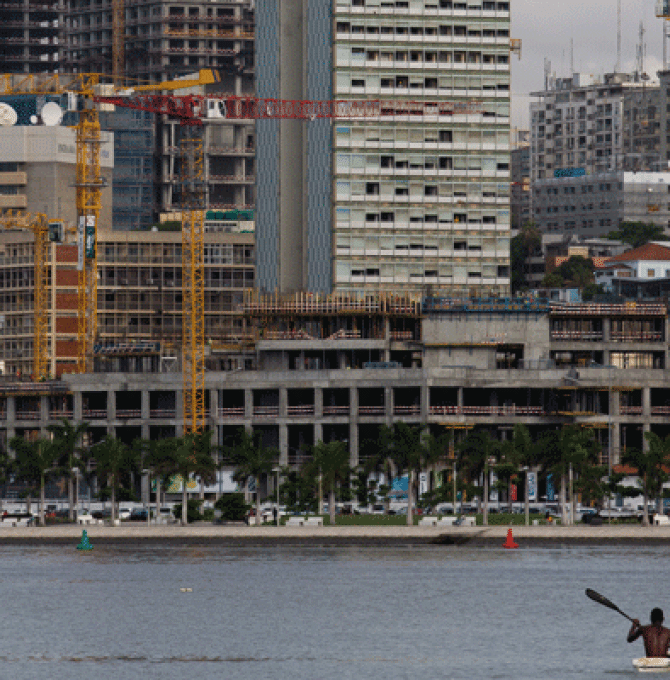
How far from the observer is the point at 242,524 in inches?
7721

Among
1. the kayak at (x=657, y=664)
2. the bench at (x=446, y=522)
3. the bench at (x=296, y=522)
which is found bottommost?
the bench at (x=446, y=522)

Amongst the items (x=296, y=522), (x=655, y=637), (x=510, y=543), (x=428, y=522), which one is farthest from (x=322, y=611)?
(x=428, y=522)

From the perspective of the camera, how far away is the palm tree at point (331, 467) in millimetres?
194250

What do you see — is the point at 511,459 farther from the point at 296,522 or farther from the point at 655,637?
the point at 655,637

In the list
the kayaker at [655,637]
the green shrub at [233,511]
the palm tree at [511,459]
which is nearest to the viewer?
the kayaker at [655,637]

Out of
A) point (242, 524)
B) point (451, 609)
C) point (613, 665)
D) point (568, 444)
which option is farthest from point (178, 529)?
point (613, 665)

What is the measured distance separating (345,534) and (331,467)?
11.9m

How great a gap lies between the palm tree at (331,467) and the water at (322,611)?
9118 millimetres

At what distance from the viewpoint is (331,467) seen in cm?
19462

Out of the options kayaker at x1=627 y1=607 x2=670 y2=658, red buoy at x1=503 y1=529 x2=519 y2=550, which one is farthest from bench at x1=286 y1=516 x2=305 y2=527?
kayaker at x1=627 y1=607 x2=670 y2=658

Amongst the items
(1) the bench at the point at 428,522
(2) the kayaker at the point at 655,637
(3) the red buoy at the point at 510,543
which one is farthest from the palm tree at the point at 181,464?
(2) the kayaker at the point at 655,637

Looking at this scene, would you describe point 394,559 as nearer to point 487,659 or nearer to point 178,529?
point 178,529

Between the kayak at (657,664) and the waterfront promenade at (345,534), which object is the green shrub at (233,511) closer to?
the waterfront promenade at (345,534)

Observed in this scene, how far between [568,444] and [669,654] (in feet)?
310
